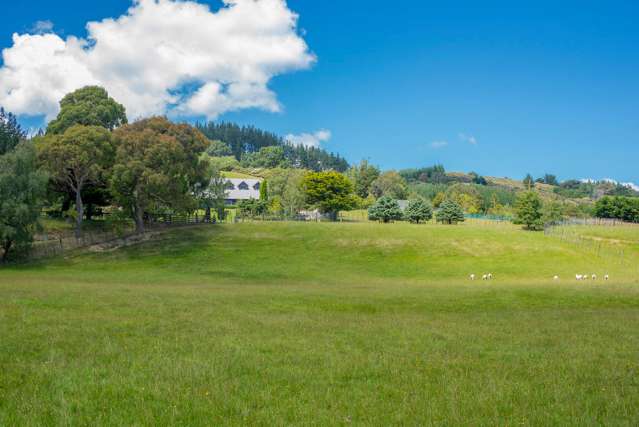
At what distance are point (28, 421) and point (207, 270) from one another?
151 ft

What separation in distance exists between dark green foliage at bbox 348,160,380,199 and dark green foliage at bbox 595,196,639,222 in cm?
7512

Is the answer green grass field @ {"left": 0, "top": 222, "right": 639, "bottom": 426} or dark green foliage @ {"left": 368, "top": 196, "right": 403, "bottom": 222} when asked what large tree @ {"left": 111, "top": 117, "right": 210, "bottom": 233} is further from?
dark green foliage @ {"left": 368, "top": 196, "right": 403, "bottom": 222}

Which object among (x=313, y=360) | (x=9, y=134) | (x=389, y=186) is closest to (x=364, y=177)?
(x=389, y=186)

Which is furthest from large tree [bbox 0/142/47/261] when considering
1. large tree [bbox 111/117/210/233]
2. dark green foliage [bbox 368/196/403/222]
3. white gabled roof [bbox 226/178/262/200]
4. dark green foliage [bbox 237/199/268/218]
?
white gabled roof [bbox 226/178/262/200]

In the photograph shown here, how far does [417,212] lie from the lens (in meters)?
113

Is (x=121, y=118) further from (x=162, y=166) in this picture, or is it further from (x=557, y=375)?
(x=557, y=375)

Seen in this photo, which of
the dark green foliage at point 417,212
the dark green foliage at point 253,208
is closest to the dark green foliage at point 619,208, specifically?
the dark green foliage at point 417,212

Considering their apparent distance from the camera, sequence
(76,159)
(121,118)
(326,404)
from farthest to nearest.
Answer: (121,118), (76,159), (326,404)

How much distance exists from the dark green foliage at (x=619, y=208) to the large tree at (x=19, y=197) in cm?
Answer: 14718

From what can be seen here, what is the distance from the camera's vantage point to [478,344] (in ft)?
46.6

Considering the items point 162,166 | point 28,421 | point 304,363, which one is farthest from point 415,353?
point 162,166

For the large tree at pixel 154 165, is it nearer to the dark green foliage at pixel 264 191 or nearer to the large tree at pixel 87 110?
the large tree at pixel 87 110

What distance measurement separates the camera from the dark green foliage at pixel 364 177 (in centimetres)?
17962

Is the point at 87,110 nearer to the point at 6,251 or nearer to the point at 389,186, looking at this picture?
the point at 6,251
